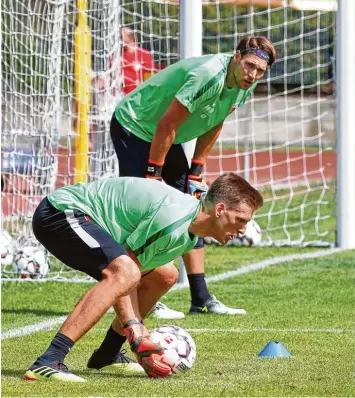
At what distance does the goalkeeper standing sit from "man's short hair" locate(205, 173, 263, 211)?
1870mm

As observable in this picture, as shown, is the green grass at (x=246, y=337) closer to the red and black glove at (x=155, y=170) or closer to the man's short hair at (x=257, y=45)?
the red and black glove at (x=155, y=170)

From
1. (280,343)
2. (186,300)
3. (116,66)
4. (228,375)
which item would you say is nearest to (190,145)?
(186,300)

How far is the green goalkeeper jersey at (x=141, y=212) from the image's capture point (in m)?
5.93

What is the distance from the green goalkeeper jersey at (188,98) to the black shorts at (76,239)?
183cm

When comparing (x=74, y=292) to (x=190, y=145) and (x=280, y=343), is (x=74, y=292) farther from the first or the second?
(x=280, y=343)

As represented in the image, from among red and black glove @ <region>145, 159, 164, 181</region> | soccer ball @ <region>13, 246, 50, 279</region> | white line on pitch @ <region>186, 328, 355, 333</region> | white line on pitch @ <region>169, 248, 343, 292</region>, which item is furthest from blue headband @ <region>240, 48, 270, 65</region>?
soccer ball @ <region>13, 246, 50, 279</region>

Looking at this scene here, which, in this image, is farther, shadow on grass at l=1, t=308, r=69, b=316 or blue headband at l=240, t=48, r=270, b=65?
shadow on grass at l=1, t=308, r=69, b=316

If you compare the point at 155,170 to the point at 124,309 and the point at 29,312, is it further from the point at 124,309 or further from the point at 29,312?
the point at 124,309

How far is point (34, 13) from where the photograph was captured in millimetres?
11211

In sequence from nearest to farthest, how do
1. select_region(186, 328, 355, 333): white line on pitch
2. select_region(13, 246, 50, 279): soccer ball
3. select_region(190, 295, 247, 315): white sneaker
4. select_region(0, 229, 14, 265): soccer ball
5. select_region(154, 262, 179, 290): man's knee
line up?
select_region(154, 262, 179, 290): man's knee, select_region(186, 328, 355, 333): white line on pitch, select_region(190, 295, 247, 315): white sneaker, select_region(13, 246, 50, 279): soccer ball, select_region(0, 229, 14, 265): soccer ball

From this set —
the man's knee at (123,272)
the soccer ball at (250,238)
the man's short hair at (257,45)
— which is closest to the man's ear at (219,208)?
the man's knee at (123,272)

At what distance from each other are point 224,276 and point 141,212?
4776 mm

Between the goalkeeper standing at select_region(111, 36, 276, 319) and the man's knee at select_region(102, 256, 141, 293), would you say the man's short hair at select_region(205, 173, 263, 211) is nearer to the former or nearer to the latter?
the man's knee at select_region(102, 256, 141, 293)

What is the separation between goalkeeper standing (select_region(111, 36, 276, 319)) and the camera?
7.75 m
